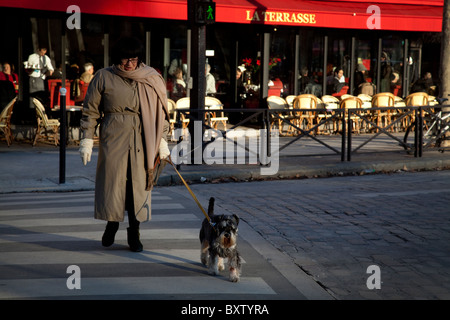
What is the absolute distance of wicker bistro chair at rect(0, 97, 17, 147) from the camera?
14.1 meters

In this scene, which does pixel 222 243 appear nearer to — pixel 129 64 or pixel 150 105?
pixel 150 105

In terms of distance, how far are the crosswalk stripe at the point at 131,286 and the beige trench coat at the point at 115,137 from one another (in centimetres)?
87

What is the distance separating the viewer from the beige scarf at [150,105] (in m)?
5.98

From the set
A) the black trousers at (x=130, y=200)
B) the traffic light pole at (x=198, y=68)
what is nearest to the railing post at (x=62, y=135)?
the traffic light pole at (x=198, y=68)

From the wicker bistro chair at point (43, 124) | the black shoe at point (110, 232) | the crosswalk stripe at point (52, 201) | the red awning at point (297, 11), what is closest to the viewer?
the black shoe at point (110, 232)

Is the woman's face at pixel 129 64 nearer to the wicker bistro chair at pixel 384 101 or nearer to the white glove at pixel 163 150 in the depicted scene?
the white glove at pixel 163 150

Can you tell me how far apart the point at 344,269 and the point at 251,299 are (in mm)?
1193

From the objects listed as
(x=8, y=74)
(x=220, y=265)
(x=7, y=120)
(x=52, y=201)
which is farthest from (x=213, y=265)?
(x=8, y=74)

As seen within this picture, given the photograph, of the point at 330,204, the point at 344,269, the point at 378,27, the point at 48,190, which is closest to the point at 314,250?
the point at 344,269

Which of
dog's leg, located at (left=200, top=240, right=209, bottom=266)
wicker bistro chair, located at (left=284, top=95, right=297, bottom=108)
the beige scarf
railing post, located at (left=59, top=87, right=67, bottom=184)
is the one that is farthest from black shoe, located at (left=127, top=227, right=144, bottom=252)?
wicker bistro chair, located at (left=284, top=95, right=297, bottom=108)

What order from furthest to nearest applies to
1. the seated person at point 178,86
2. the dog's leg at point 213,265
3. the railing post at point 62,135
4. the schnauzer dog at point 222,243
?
the seated person at point 178,86, the railing post at point 62,135, the dog's leg at point 213,265, the schnauzer dog at point 222,243

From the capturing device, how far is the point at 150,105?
610 cm

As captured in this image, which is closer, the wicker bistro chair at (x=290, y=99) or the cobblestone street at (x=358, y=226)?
the cobblestone street at (x=358, y=226)
